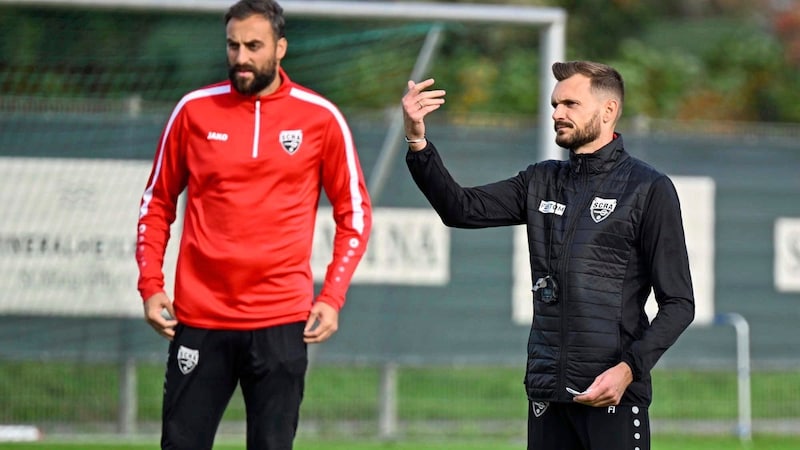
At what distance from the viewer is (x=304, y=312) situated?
18.4 feet

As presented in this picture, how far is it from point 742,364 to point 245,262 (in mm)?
7029

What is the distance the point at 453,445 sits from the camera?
10555mm

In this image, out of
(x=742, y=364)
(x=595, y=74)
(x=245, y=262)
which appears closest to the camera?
(x=595, y=74)

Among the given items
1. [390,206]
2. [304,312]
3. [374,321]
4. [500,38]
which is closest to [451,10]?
[390,206]

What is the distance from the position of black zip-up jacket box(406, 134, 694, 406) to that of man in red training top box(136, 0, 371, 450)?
836 mm

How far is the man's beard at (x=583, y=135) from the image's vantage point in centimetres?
486

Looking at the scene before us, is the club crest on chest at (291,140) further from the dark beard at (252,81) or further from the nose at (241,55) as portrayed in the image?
the nose at (241,55)

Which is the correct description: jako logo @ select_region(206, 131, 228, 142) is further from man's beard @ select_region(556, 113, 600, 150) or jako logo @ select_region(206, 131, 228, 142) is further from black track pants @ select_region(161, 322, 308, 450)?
man's beard @ select_region(556, 113, 600, 150)

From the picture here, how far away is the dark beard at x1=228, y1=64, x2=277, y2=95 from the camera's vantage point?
5551 mm

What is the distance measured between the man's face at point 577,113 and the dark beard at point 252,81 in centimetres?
126

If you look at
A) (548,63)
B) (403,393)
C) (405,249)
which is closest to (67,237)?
(405,249)

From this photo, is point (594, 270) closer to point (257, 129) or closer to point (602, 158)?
point (602, 158)

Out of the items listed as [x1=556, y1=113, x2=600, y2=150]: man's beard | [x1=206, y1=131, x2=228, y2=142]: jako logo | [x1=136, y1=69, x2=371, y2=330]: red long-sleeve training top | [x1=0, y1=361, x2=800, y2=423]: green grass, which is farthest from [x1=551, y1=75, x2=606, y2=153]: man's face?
[x1=0, y1=361, x2=800, y2=423]: green grass

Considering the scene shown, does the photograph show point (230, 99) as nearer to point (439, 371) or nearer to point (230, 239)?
point (230, 239)
